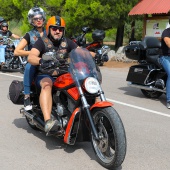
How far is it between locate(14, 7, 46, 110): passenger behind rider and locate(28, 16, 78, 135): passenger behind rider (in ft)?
0.73

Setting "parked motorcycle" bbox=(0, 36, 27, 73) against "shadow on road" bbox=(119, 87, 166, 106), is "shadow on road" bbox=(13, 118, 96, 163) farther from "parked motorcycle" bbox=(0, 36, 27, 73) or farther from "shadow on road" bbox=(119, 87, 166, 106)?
"parked motorcycle" bbox=(0, 36, 27, 73)

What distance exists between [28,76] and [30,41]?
3.38ft

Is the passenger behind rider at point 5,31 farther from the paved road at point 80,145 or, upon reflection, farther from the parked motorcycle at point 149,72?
the parked motorcycle at point 149,72

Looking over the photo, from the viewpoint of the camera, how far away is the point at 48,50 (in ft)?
17.6

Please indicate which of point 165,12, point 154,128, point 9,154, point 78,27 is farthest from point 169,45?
point 78,27

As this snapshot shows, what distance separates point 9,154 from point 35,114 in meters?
0.75

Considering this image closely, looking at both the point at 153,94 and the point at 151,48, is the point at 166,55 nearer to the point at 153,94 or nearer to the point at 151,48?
the point at 151,48

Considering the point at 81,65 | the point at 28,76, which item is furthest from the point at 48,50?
the point at 81,65

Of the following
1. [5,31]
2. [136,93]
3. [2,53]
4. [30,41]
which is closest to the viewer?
[30,41]

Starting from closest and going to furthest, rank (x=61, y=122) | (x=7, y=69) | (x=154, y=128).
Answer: (x=61, y=122)
(x=154, y=128)
(x=7, y=69)

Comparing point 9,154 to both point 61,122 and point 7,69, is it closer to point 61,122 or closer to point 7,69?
point 61,122

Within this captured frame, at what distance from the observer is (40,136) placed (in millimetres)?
5840

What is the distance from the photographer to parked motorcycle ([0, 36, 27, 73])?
13.1m

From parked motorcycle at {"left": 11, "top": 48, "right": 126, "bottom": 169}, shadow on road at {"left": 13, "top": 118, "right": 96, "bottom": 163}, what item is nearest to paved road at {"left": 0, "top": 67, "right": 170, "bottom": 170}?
shadow on road at {"left": 13, "top": 118, "right": 96, "bottom": 163}
